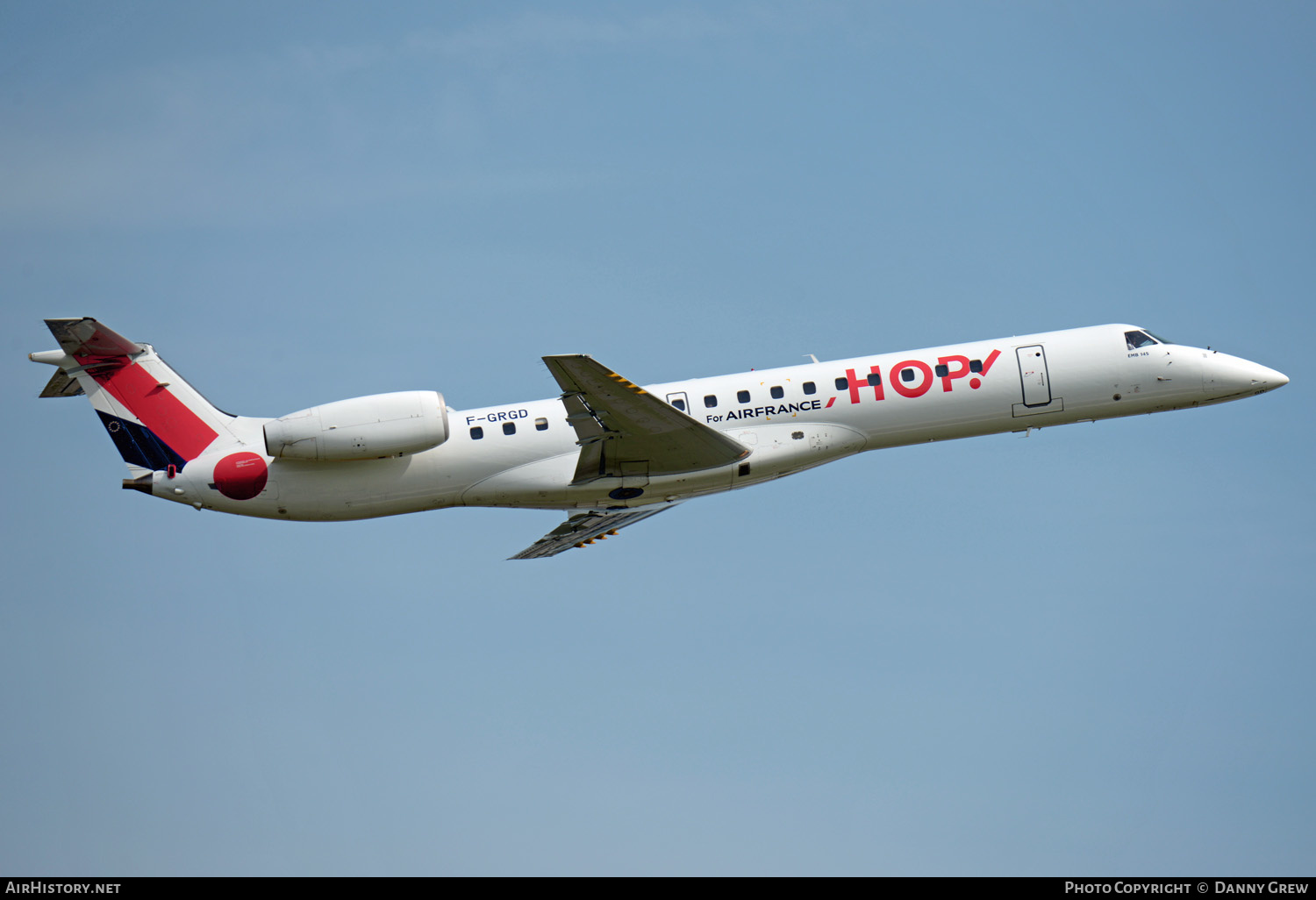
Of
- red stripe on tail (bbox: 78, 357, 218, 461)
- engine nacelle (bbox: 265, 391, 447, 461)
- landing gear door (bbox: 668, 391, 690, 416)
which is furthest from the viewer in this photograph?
red stripe on tail (bbox: 78, 357, 218, 461)

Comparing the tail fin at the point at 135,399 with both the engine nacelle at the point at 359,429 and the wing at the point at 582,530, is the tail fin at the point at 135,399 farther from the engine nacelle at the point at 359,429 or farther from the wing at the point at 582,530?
the wing at the point at 582,530

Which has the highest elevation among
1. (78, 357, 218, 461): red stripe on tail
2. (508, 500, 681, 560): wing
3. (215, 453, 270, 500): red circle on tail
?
(78, 357, 218, 461): red stripe on tail

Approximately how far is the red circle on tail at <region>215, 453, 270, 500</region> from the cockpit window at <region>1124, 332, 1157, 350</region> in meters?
21.8

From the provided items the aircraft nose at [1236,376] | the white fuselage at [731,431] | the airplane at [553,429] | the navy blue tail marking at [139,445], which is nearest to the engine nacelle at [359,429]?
the airplane at [553,429]

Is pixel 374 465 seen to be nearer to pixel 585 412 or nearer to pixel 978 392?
pixel 585 412

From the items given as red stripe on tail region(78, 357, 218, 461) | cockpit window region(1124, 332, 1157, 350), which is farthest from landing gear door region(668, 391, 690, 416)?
cockpit window region(1124, 332, 1157, 350)

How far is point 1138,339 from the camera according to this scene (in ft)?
110

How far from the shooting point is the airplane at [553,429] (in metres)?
30.3

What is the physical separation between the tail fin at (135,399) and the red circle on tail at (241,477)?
1.18 meters

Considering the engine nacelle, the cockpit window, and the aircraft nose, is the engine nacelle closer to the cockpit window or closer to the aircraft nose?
the cockpit window

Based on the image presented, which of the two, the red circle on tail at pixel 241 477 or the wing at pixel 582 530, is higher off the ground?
the red circle on tail at pixel 241 477

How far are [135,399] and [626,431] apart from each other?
1227 cm

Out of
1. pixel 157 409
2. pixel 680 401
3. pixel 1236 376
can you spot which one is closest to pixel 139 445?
pixel 157 409

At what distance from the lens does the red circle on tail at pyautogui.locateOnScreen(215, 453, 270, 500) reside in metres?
31.0
